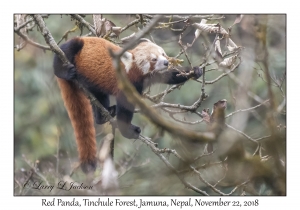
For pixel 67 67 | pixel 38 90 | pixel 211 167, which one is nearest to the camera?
pixel 211 167

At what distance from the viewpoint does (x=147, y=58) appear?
3145 millimetres

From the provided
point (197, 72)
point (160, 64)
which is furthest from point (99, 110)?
point (197, 72)

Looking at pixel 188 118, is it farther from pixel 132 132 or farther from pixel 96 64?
pixel 96 64

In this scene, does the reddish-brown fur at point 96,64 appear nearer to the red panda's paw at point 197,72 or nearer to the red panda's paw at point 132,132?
the red panda's paw at point 132,132

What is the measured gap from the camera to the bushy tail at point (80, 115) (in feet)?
10.8

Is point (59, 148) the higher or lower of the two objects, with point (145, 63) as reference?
lower

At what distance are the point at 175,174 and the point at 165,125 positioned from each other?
0.46 ft

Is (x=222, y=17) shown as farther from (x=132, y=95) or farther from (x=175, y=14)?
(x=132, y=95)

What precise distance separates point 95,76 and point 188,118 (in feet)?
5.13

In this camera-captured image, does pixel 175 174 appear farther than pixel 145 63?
No
